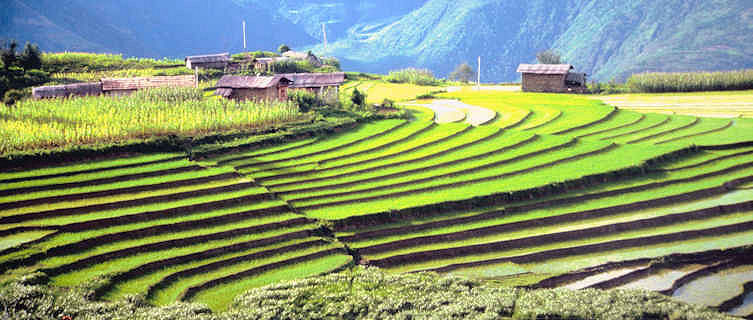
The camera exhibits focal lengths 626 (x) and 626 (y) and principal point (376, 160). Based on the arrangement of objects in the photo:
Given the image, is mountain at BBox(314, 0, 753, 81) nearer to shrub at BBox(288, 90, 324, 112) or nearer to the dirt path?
the dirt path

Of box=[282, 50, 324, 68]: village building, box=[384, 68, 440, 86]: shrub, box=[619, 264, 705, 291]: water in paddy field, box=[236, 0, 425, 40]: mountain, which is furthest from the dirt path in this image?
box=[236, 0, 425, 40]: mountain

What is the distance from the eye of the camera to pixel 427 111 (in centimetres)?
3922

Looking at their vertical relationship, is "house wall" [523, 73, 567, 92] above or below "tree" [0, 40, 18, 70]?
below

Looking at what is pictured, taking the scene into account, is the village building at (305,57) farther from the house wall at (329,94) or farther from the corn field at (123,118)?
the corn field at (123,118)

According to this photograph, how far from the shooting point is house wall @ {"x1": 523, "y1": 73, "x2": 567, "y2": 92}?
48219 millimetres

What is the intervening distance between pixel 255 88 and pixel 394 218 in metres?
19.3

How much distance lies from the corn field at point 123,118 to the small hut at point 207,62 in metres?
15.1

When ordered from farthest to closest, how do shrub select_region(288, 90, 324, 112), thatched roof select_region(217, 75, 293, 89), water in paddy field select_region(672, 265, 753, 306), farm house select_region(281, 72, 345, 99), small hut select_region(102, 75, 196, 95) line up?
farm house select_region(281, 72, 345, 99) → small hut select_region(102, 75, 196, 95) → thatched roof select_region(217, 75, 293, 89) → shrub select_region(288, 90, 324, 112) → water in paddy field select_region(672, 265, 753, 306)

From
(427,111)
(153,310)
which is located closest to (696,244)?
(153,310)

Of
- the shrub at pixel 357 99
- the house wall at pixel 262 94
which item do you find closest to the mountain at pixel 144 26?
the house wall at pixel 262 94

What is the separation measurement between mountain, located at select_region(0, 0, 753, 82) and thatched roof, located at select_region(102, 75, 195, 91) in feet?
137

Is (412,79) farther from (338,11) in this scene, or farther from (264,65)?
(338,11)

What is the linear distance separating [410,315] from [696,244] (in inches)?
431

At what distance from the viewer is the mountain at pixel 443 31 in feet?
308
